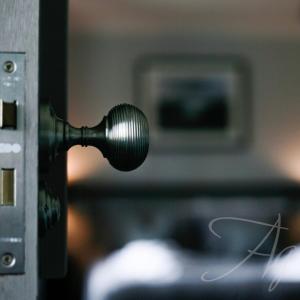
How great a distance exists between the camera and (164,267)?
0.60m

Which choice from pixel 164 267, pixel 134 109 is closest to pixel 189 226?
pixel 164 267

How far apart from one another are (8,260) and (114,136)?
101 millimetres

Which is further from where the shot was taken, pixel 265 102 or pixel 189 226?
pixel 265 102

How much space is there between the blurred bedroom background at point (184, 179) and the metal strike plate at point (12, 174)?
0.51 ft

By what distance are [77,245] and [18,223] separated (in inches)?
14.6

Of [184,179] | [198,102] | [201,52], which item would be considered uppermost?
[201,52]

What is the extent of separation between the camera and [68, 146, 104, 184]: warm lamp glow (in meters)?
0.51

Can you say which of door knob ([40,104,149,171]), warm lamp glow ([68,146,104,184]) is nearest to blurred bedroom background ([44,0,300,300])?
warm lamp glow ([68,146,104,184])

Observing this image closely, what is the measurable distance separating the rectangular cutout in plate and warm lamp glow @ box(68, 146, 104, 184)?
165 mm

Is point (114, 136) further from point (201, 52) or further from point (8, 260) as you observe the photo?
point (201, 52)

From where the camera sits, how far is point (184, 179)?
1.26 m

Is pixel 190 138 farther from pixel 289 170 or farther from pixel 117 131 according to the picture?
pixel 117 131

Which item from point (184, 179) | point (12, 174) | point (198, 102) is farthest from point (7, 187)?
point (198, 102)

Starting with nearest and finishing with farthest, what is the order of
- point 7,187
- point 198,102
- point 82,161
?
1. point 7,187
2. point 82,161
3. point 198,102
